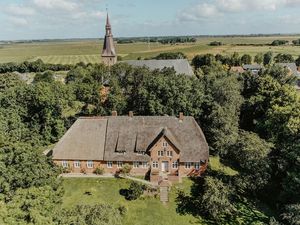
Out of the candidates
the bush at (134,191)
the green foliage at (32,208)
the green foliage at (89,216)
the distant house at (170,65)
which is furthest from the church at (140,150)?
the distant house at (170,65)

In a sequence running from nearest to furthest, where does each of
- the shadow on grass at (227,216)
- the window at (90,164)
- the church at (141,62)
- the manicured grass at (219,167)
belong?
the shadow on grass at (227,216)
the window at (90,164)
the manicured grass at (219,167)
the church at (141,62)

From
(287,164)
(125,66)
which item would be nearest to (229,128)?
(287,164)

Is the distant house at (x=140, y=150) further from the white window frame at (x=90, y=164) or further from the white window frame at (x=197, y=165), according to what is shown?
the white window frame at (x=197, y=165)

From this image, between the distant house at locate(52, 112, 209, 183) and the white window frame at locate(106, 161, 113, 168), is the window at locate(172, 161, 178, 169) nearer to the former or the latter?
the distant house at locate(52, 112, 209, 183)

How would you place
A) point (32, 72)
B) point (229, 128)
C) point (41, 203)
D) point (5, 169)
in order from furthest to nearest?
point (32, 72)
point (229, 128)
point (5, 169)
point (41, 203)

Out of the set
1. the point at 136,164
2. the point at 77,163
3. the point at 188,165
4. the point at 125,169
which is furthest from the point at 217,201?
the point at 77,163

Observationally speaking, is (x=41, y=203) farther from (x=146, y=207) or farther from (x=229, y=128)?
(x=229, y=128)
